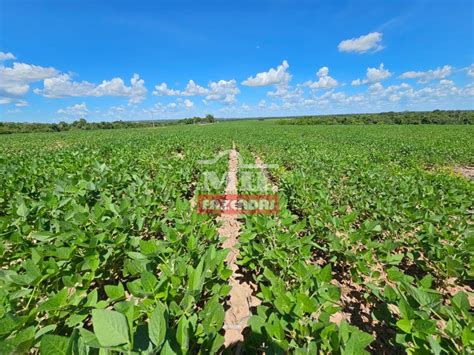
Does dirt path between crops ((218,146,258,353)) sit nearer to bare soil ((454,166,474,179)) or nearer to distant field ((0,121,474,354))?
distant field ((0,121,474,354))

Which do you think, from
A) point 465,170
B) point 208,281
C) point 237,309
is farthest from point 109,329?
point 465,170

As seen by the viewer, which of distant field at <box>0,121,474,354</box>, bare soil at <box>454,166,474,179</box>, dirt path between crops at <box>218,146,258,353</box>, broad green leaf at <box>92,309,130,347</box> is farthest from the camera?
bare soil at <box>454,166,474,179</box>

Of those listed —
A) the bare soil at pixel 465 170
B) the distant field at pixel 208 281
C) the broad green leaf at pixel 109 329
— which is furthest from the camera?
the bare soil at pixel 465 170

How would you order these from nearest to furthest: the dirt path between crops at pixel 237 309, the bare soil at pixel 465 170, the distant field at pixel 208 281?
the distant field at pixel 208 281 → the dirt path between crops at pixel 237 309 → the bare soil at pixel 465 170

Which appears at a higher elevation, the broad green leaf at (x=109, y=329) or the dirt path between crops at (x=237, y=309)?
the broad green leaf at (x=109, y=329)

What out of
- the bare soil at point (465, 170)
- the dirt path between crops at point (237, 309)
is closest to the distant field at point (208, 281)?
the dirt path between crops at point (237, 309)

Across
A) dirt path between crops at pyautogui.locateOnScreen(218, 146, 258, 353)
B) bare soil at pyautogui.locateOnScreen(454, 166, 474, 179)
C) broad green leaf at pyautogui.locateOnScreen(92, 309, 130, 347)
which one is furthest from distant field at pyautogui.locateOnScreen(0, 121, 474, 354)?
bare soil at pyautogui.locateOnScreen(454, 166, 474, 179)

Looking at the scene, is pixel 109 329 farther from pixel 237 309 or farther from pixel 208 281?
pixel 237 309

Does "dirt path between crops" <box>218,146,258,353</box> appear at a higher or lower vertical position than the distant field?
lower

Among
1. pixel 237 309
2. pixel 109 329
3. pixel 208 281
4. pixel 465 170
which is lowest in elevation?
pixel 465 170

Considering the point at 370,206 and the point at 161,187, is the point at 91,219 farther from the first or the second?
the point at 370,206

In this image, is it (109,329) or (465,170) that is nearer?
(109,329)

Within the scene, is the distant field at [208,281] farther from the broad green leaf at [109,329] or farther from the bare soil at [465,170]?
the bare soil at [465,170]

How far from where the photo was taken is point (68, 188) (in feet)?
11.5
